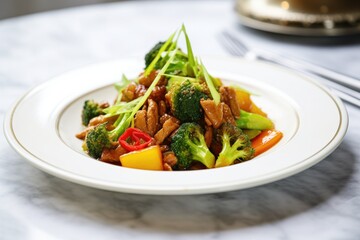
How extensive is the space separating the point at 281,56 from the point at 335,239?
5.43 ft

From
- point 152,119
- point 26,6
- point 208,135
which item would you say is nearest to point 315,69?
point 208,135

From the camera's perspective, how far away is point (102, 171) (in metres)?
1.85

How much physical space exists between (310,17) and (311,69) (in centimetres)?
→ 69

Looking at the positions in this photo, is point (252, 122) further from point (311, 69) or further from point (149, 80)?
point (311, 69)

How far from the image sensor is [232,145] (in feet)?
6.90

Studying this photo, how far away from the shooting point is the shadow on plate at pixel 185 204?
5.77 ft

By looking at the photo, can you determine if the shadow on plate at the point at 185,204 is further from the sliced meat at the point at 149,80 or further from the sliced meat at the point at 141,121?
the sliced meat at the point at 149,80

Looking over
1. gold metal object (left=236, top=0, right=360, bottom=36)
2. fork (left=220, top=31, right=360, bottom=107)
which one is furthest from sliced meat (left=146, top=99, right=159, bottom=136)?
gold metal object (left=236, top=0, right=360, bottom=36)

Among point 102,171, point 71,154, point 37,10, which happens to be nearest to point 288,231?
point 102,171

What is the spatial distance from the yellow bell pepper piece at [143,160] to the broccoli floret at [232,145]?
208 millimetres

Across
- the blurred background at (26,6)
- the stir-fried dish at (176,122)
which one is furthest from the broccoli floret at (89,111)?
the blurred background at (26,6)

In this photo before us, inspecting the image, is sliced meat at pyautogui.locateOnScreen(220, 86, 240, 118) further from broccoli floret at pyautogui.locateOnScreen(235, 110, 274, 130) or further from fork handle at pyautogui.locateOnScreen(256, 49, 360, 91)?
fork handle at pyautogui.locateOnScreen(256, 49, 360, 91)

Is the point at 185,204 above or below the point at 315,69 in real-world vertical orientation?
below

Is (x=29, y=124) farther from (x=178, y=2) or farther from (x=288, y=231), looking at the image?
(x=178, y=2)
